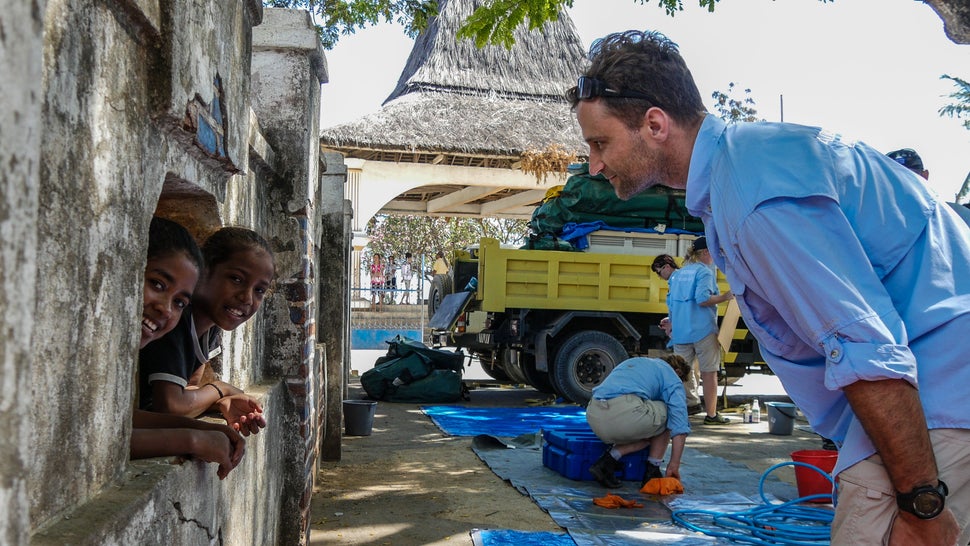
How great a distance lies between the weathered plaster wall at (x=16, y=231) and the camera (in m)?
0.69

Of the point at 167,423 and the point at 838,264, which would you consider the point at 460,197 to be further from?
the point at 838,264

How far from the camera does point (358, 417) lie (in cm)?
821

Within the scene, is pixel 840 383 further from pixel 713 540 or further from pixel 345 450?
pixel 345 450

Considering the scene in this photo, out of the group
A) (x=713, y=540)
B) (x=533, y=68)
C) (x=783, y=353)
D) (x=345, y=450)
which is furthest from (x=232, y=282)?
(x=533, y=68)

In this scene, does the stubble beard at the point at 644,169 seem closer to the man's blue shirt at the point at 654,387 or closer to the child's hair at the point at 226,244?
the child's hair at the point at 226,244

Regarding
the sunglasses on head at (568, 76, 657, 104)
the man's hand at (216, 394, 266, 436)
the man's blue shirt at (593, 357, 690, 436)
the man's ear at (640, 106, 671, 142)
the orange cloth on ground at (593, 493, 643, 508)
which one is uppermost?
the sunglasses on head at (568, 76, 657, 104)

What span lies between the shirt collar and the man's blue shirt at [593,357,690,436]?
422 centimetres

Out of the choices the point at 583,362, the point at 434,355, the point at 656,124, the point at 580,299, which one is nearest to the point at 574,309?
the point at 580,299

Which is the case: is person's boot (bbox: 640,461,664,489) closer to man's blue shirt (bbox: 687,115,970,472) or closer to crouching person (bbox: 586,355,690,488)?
crouching person (bbox: 586,355,690,488)

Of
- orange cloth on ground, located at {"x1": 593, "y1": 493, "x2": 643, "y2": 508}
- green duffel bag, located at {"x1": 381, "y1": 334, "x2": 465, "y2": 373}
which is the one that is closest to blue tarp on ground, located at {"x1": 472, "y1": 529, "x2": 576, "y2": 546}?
orange cloth on ground, located at {"x1": 593, "y1": 493, "x2": 643, "y2": 508}

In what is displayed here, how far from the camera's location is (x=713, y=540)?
4.78m

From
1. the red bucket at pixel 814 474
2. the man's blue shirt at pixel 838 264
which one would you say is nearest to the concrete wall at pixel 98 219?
the man's blue shirt at pixel 838 264

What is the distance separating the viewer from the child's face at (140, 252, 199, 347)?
6.81 ft

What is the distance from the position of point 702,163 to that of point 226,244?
1547 mm
